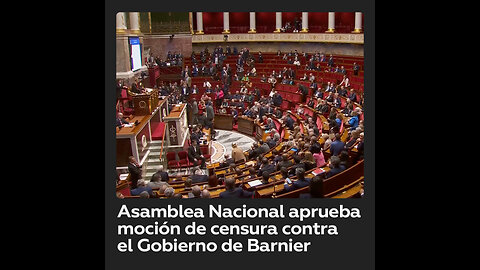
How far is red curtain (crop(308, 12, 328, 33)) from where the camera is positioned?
20875 mm

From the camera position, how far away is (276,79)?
59.3 ft

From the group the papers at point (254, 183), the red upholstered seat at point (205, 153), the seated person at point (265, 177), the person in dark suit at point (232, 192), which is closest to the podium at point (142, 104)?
the red upholstered seat at point (205, 153)

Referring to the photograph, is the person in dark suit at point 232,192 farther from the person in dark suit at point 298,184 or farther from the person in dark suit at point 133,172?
the person in dark suit at point 133,172

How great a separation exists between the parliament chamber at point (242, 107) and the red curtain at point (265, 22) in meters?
0.06

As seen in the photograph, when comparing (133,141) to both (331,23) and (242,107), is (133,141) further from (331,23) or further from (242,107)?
(331,23)

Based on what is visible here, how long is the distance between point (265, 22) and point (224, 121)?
964 centimetres

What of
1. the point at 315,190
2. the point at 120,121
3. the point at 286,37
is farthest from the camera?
the point at 286,37

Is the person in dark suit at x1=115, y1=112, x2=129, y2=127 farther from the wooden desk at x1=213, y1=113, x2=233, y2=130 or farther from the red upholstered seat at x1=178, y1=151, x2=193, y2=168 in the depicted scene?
the wooden desk at x1=213, y1=113, x2=233, y2=130

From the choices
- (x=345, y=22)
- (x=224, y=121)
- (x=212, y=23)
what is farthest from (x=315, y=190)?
(x=212, y=23)

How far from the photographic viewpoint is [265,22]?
927 inches

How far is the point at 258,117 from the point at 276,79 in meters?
4.27

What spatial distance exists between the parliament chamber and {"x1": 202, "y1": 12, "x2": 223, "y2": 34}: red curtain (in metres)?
0.08
